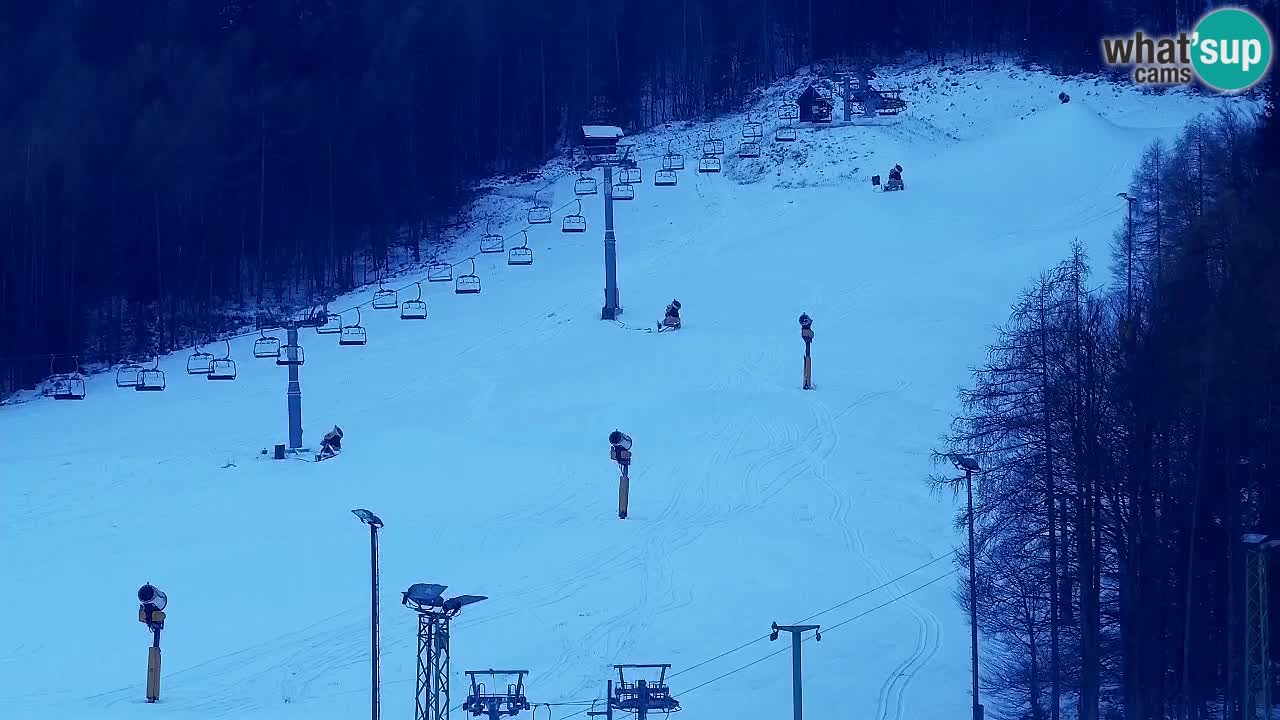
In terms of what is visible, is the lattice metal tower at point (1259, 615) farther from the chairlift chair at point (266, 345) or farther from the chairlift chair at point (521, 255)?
the chairlift chair at point (521, 255)

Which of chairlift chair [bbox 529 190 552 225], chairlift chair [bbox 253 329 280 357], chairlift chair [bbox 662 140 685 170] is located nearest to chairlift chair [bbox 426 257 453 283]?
chairlift chair [bbox 529 190 552 225]

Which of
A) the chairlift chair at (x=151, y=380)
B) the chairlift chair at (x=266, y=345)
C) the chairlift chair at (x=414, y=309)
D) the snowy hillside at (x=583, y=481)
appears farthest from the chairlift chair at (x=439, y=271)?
the chairlift chair at (x=151, y=380)

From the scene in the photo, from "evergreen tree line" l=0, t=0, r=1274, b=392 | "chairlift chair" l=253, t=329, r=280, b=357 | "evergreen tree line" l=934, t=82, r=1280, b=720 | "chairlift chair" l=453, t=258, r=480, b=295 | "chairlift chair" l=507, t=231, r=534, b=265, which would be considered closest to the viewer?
"evergreen tree line" l=934, t=82, r=1280, b=720

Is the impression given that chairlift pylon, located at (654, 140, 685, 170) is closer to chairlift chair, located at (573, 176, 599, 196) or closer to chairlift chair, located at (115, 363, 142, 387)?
chairlift chair, located at (573, 176, 599, 196)

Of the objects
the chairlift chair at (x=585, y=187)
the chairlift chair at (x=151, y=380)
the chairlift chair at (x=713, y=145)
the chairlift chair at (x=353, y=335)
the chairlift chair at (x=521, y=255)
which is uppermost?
the chairlift chair at (x=713, y=145)

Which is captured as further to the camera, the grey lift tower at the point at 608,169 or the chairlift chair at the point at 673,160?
the chairlift chair at the point at 673,160

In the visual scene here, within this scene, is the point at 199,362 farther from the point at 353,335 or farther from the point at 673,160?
the point at 673,160
